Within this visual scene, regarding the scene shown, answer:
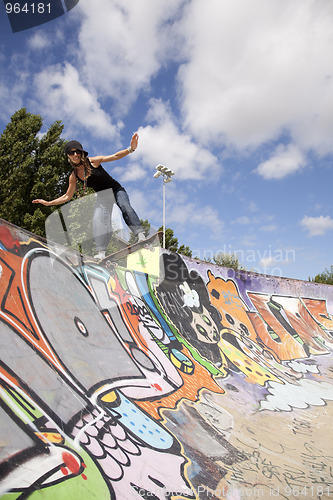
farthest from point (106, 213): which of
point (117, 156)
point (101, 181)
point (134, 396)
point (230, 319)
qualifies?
point (230, 319)

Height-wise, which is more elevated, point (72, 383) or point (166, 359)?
point (166, 359)

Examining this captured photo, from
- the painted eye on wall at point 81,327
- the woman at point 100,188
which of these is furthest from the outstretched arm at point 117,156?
the painted eye on wall at point 81,327

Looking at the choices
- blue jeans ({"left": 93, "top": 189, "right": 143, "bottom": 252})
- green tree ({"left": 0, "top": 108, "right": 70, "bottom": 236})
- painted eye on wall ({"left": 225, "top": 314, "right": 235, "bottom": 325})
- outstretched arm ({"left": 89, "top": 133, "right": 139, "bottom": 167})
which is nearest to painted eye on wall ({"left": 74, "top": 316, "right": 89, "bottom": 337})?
blue jeans ({"left": 93, "top": 189, "right": 143, "bottom": 252})

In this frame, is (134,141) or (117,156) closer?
(134,141)

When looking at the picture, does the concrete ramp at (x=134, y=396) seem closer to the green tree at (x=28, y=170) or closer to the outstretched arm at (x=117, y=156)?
the outstretched arm at (x=117, y=156)

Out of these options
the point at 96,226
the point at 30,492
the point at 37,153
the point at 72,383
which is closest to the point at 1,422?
the point at 30,492

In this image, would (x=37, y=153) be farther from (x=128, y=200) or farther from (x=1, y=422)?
(x=1, y=422)

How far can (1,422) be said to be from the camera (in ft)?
A: 6.29

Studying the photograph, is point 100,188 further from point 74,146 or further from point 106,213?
point 74,146

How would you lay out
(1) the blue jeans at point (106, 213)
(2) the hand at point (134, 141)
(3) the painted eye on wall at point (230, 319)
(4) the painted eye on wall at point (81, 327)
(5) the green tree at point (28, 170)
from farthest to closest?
(5) the green tree at point (28, 170) < (3) the painted eye on wall at point (230, 319) < (1) the blue jeans at point (106, 213) < (2) the hand at point (134, 141) < (4) the painted eye on wall at point (81, 327)

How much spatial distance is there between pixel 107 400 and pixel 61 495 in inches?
45.0

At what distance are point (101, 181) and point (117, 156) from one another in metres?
0.55

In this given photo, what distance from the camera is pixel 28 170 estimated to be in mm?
16406

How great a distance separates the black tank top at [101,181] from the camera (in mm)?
4953
